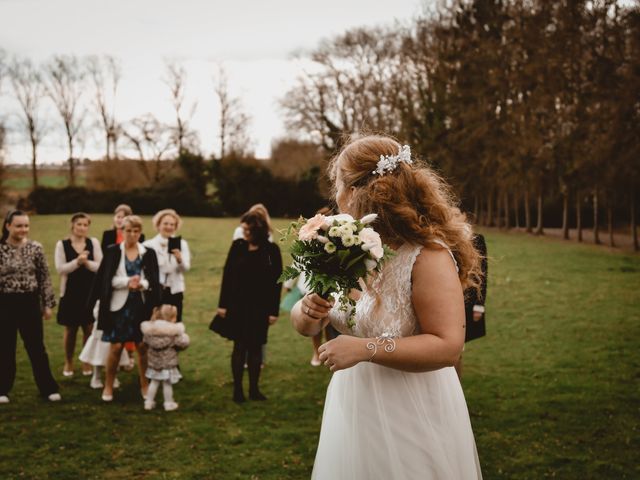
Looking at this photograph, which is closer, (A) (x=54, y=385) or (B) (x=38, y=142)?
(A) (x=54, y=385)

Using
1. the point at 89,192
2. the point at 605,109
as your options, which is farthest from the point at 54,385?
the point at 89,192

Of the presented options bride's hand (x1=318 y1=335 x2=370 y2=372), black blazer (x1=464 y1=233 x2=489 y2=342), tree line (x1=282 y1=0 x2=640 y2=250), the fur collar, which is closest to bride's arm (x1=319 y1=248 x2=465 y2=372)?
bride's hand (x1=318 y1=335 x2=370 y2=372)

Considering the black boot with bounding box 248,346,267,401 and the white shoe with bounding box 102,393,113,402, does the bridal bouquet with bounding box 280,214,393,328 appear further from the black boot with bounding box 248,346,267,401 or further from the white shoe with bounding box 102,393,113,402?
the white shoe with bounding box 102,393,113,402

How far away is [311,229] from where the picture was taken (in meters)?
2.62

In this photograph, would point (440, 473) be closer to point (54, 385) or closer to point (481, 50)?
point (54, 385)

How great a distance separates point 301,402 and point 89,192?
49.9 m

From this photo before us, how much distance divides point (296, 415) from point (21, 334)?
3.67m

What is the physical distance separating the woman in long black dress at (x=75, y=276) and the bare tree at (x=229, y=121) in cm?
5061

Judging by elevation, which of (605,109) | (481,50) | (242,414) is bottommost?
(242,414)

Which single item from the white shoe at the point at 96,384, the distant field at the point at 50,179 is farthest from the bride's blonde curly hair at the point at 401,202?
the distant field at the point at 50,179

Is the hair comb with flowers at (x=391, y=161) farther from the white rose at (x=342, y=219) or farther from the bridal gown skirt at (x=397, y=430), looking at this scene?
the bridal gown skirt at (x=397, y=430)

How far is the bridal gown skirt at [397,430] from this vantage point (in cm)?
269

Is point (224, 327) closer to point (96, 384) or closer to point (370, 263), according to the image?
point (96, 384)

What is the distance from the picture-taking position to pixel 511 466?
544cm
